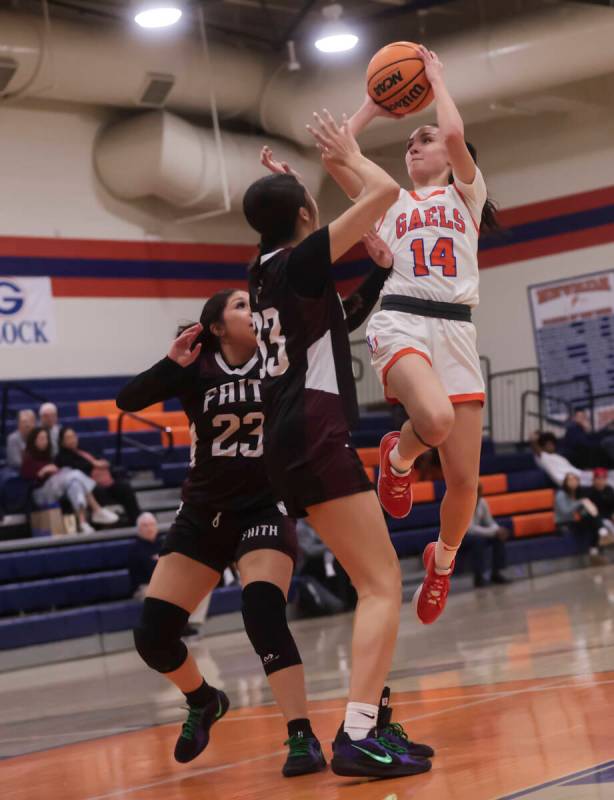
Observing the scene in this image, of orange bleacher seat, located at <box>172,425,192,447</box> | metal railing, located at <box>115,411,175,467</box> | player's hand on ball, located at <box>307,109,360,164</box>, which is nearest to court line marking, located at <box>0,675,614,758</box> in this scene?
player's hand on ball, located at <box>307,109,360,164</box>

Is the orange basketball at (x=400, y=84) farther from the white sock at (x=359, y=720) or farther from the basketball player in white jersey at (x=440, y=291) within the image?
the white sock at (x=359, y=720)

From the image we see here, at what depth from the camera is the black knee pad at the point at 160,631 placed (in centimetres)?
459

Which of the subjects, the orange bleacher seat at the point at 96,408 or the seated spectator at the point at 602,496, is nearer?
the seated spectator at the point at 602,496

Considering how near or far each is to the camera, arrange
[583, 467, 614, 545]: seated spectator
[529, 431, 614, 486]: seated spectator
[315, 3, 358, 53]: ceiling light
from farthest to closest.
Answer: [529, 431, 614, 486]: seated spectator < [583, 467, 614, 545]: seated spectator < [315, 3, 358, 53]: ceiling light

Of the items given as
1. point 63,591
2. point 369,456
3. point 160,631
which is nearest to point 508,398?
point 369,456

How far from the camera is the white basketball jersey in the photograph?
4902 millimetres

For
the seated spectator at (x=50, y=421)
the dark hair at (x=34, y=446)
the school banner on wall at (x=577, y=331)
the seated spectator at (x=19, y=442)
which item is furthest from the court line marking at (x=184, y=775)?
the school banner on wall at (x=577, y=331)

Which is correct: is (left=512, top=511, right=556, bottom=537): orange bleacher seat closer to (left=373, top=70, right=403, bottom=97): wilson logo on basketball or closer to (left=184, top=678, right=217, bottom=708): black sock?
(left=184, top=678, right=217, bottom=708): black sock

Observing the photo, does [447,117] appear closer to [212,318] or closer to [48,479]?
[212,318]

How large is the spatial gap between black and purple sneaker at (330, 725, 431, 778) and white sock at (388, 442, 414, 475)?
160 cm

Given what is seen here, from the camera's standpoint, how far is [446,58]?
642 inches

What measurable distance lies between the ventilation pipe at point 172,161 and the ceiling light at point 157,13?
297 centimetres

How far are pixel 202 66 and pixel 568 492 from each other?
23.5 ft

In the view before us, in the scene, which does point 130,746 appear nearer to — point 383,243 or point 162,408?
point 383,243
